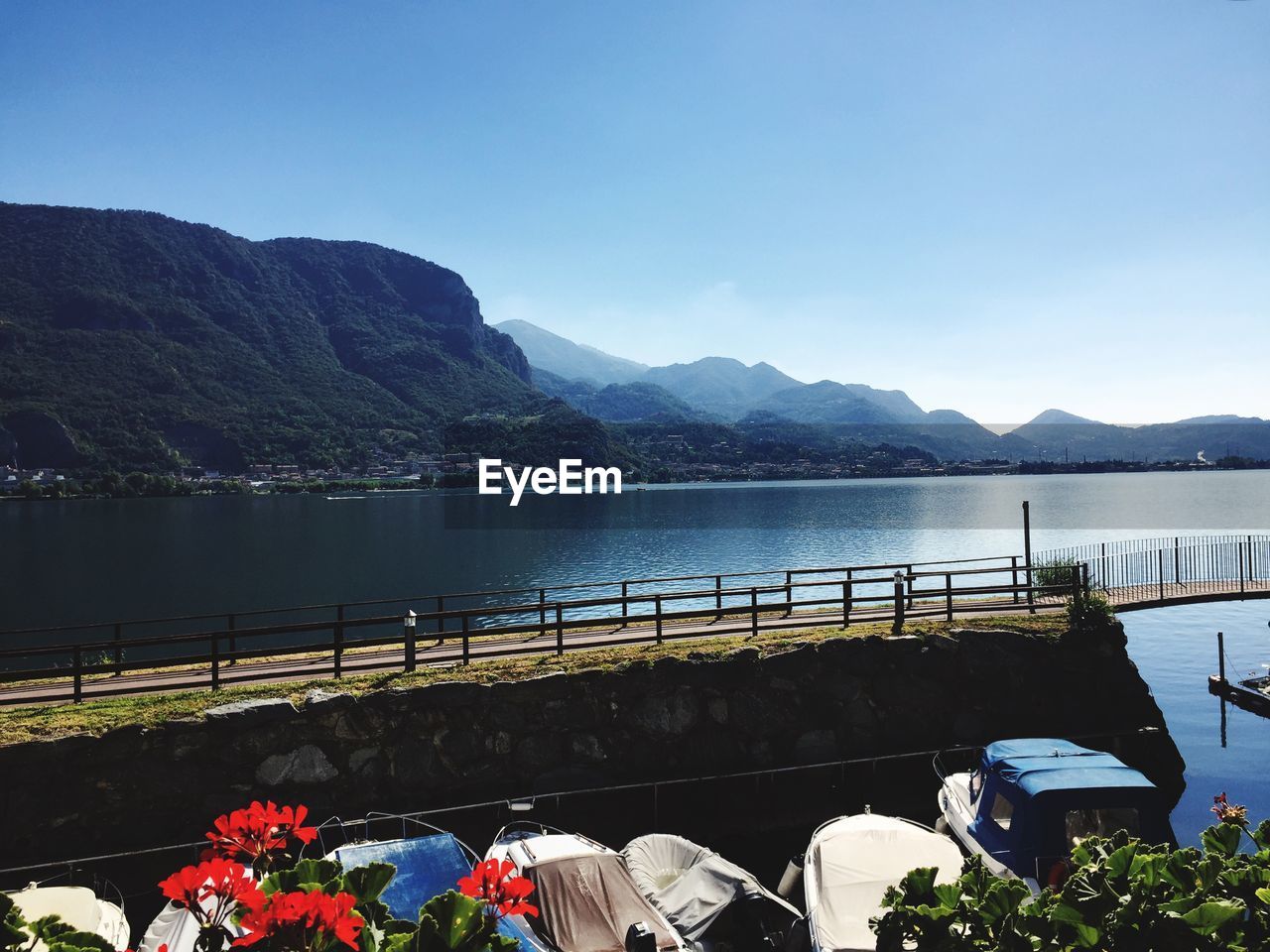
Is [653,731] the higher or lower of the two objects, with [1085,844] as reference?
lower

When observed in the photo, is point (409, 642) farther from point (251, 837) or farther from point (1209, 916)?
point (1209, 916)

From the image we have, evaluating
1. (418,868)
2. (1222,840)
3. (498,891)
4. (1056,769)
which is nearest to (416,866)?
(418,868)

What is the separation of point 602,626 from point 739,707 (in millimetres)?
5990

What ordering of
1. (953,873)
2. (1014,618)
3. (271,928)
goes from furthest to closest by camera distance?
(1014,618) → (953,873) → (271,928)

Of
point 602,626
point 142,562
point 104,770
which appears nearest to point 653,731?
point 602,626

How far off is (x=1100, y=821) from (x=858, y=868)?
4.22 metres

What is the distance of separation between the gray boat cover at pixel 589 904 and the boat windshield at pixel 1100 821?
6957 mm

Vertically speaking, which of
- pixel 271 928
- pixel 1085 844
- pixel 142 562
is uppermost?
pixel 271 928

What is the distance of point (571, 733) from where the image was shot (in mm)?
16312

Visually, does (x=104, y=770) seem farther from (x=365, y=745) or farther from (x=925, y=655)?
(x=925, y=655)

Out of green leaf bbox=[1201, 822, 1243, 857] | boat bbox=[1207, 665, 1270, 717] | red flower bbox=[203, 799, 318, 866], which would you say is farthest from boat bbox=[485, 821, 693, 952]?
boat bbox=[1207, 665, 1270, 717]

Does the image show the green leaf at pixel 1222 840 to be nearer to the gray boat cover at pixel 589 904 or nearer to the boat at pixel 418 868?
the gray boat cover at pixel 589 904

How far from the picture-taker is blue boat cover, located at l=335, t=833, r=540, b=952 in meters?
10.4

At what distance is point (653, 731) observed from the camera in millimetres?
16859
